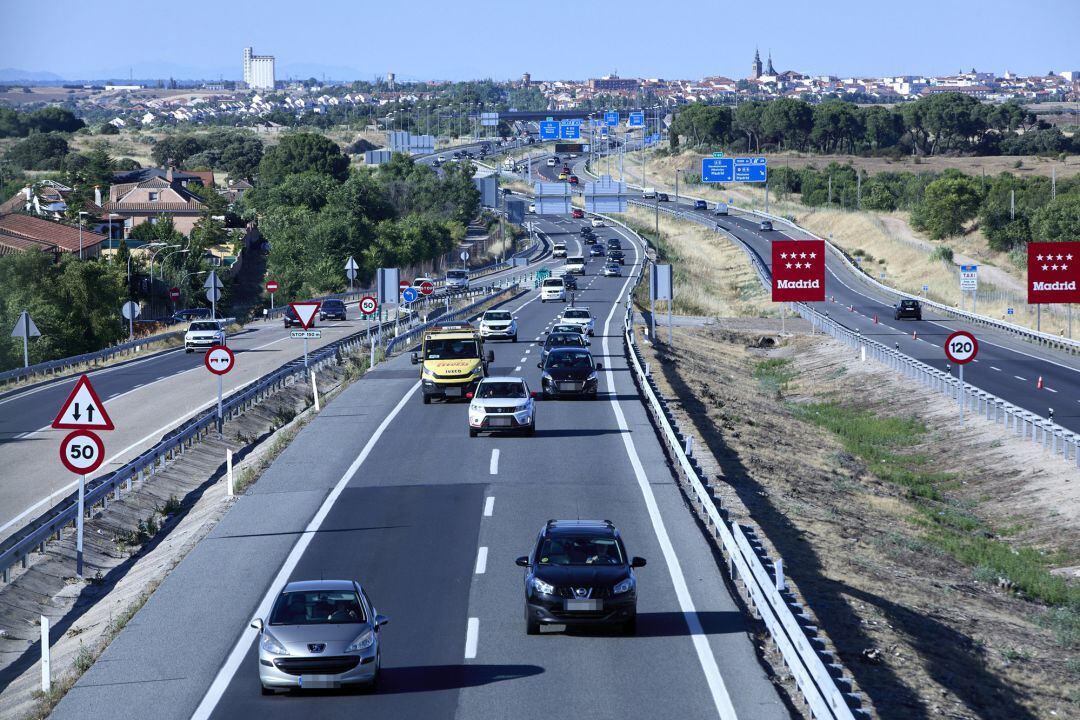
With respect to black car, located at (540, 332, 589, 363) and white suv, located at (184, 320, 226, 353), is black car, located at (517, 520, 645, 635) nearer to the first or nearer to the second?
black car, located at (540, 332, 589, 363)

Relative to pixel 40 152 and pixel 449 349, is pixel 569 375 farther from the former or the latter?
pixel 40 152

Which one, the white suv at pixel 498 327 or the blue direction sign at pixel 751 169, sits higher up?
the blue direction sign at pixel 751 169

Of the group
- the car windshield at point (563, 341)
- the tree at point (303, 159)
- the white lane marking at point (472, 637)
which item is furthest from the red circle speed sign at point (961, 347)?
the tree at point (303, 159)

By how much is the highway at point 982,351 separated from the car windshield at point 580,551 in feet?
90.8

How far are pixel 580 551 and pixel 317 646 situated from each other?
4070 millimetres

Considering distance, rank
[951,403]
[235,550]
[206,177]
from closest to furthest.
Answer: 1. [235,550]
2. [951,403]
3. [206,177]

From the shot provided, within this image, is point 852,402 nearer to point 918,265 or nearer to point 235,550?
point 235,550

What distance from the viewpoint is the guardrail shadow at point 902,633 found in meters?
16.6

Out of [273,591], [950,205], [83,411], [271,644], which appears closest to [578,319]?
[83,411]

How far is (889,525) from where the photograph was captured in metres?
31.6

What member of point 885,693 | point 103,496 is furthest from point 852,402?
point 885,693

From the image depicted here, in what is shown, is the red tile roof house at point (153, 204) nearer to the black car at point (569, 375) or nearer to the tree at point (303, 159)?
the tree at point (303, 159)

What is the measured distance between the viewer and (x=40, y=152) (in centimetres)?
15262

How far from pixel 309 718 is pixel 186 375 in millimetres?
38009
